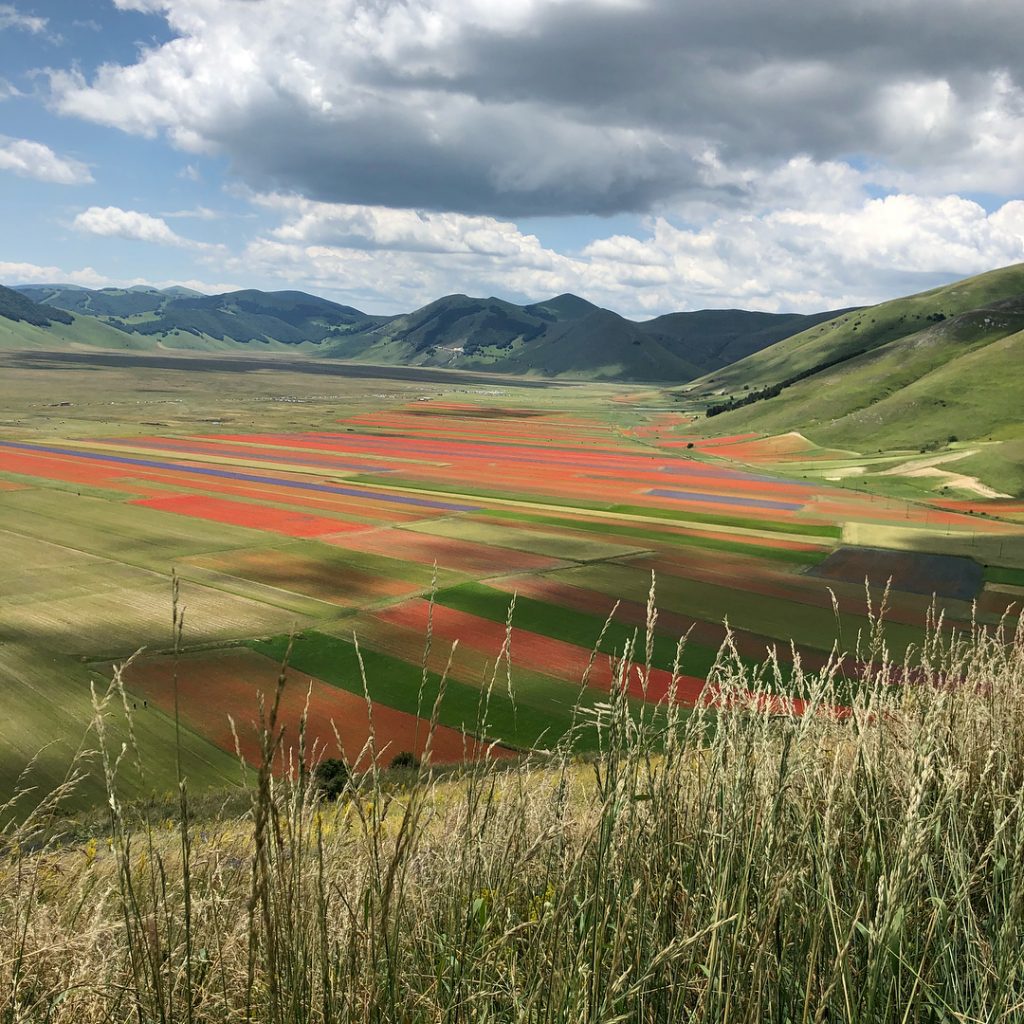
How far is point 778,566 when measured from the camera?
165 feet

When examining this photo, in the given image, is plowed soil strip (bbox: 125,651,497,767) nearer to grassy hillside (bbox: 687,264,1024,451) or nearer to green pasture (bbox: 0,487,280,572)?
green pasture (bbox: 0,487,280,572)

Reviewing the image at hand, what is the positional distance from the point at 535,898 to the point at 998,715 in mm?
4267

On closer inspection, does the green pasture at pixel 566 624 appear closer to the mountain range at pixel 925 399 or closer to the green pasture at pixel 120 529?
the green pasture at pixel 120 529

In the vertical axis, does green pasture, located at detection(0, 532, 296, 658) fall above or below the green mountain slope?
below

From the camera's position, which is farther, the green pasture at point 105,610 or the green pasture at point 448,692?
the green pasture at point 105,610

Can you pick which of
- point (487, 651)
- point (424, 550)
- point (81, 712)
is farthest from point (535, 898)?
point (424, 550)

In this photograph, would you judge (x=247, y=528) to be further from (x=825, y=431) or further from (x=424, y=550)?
(x=825, y=431)

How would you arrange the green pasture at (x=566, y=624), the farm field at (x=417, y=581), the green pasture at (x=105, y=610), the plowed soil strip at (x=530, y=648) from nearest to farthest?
1. the farm field at (x=417, y=581)
2. the plowed soil strip at (x=530, y=648)
3. the green pasture at (x=105, y=610)
4. the green pasture at (x=566, y=624)

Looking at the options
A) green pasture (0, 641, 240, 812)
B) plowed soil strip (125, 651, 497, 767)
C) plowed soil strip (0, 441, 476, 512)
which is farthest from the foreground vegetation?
plowed soil strip (0, 441, 476, 512)

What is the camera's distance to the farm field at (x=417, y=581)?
2686 centimetres

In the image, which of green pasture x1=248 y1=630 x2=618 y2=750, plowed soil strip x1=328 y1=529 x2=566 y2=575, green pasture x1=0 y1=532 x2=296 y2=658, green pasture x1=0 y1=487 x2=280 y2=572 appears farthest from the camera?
green pasture x1=0 y1=487 x2=280 y2=572

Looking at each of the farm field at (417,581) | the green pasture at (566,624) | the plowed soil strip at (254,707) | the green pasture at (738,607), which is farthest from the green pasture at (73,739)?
the green pasture at (738,607)

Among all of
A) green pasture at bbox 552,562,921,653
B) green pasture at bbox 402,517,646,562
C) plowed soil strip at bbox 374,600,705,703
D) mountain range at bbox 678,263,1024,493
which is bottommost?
plowed soil strip at bbox 374,600,705,703

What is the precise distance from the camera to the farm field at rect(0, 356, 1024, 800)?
26859 millimetres
